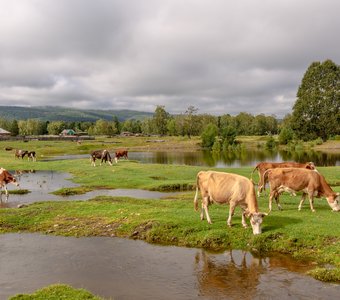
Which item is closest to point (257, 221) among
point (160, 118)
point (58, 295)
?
point (58, 295)

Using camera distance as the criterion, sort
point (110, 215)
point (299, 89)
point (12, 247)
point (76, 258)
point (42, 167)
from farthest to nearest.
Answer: point (299, 89) < point (42, 167) < point (110, 215) < point (12, 247) < point (76, 258)

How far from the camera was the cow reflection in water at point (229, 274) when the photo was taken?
11.5 metres

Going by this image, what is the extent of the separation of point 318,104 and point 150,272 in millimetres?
98349

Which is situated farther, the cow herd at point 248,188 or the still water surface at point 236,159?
the still water surface at point 236,159

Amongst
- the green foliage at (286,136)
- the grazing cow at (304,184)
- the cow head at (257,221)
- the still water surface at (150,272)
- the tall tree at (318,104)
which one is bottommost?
the still water surface at (150,272)

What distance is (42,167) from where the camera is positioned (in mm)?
50969

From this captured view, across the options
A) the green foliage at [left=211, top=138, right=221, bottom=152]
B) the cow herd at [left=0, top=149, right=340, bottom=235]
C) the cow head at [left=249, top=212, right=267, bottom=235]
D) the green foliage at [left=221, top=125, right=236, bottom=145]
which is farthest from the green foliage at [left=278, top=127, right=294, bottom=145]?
the cow head at [left=249, top=212, right=267, bottom=235]

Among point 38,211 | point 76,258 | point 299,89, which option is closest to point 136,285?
point 76,258

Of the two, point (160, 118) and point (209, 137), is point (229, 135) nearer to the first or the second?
point (209, 137)

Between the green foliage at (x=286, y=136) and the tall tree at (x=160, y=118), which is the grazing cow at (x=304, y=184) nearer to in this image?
the green foliage at (x=286, y=136)

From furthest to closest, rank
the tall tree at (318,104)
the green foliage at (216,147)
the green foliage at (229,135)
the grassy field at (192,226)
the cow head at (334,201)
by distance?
the green foliage at (229,135) → the green foliage at (216,147) → the tall tree at (318,104) → the cow head at (334,201) → the grassy field at (192,226)

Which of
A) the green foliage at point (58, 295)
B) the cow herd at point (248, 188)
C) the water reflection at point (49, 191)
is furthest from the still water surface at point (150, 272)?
the water reflection at point (49, 191)

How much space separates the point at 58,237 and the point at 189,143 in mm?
110332

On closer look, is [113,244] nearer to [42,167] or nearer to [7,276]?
[7,276]
